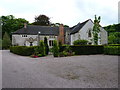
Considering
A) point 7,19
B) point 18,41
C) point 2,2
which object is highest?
point 7,19

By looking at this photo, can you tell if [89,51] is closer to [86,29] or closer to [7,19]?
[86,29]

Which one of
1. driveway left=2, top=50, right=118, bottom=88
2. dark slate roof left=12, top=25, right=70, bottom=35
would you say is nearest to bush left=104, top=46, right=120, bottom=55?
driveway left=2, top=50, right=118, bottom=88

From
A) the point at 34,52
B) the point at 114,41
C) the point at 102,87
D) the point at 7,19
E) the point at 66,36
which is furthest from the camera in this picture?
the point at 7,19

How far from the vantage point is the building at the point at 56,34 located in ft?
97.5

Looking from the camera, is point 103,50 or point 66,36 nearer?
point 103,50

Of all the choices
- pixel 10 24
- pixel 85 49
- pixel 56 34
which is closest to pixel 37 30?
pixel 56 34

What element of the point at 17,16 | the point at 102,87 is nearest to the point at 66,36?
the point at 102,87

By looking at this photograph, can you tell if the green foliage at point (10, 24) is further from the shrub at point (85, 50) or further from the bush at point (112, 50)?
the bush at point (112, 50)

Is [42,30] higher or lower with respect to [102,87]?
higher

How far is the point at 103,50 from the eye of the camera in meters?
19.6

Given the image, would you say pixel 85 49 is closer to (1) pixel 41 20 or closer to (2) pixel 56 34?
(2) pixel 56 34

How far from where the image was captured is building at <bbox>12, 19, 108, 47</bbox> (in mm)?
29703

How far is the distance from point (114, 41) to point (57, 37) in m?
21.3

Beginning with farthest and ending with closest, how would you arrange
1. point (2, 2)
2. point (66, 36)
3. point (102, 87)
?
point (66, 36)
point (2, 2)
point (102, 87)
